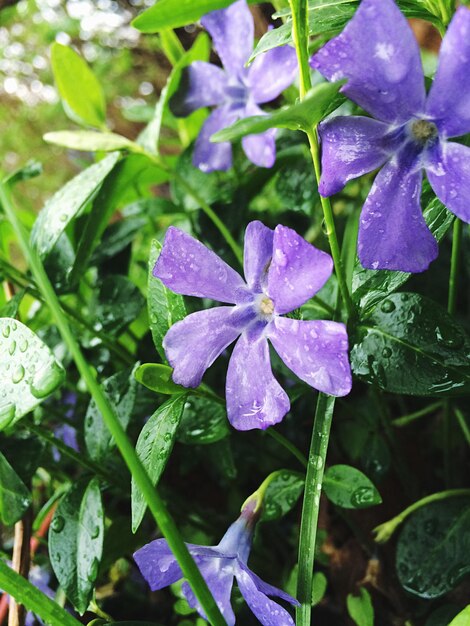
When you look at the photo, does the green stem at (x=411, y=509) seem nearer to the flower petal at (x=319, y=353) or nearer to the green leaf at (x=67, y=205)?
the flower petal at (x=319, y=353)

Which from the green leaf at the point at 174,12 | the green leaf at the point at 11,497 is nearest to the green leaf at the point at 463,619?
the green leaf at the point at 11,497

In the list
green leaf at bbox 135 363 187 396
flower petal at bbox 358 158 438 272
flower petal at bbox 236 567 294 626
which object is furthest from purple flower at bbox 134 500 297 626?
flower petal at bbox 358 158 438 272

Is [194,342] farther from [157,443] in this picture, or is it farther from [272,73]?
[272,73]

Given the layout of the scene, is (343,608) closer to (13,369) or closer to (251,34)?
(13,369)

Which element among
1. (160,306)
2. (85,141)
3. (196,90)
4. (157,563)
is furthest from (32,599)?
(196,90)

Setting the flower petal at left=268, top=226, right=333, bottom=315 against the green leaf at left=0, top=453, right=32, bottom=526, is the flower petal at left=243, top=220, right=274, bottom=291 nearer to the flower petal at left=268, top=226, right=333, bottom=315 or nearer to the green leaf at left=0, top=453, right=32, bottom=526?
the flower petal at left=268, top=226, right=333, bottom=315

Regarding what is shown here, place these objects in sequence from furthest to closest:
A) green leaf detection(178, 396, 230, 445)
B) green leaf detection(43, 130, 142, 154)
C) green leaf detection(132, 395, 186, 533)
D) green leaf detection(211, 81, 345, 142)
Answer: green leaf detection(43, 130, 142, 154) < green leaf detection(178, 396, 230, 445) < green leaf detection(132, 395, 186, 533) < green leaf detection(211, 81, 345, 142)
